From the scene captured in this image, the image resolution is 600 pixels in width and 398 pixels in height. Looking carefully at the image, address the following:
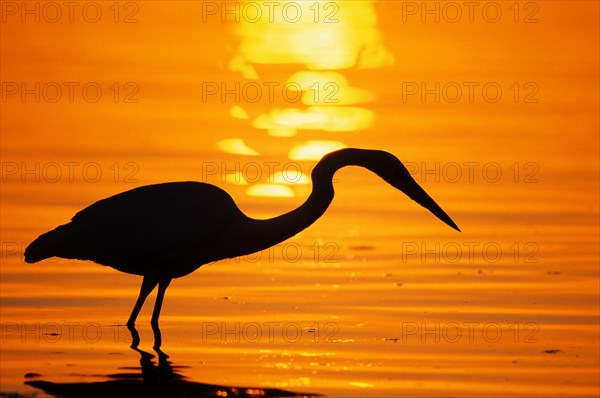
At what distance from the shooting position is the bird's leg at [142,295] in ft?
54.5

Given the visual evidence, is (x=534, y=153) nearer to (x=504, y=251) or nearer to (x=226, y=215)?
(x=504, y=251)

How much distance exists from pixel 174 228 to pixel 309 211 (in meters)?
1.30

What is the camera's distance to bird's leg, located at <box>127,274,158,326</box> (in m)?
16.6

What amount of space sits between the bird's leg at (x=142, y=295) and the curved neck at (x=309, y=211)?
1.02 m

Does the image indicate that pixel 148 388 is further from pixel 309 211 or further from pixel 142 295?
pixel 309 211

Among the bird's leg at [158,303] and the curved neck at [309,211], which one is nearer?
the bird's leg at [158,303]

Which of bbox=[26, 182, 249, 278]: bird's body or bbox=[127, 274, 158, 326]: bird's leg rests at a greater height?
bbox=[26, 182, 249, 278]: bird's body

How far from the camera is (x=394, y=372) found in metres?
14.3

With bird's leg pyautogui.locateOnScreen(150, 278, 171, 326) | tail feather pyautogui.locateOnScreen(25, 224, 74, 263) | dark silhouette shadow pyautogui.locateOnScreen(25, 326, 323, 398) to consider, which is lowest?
dark silhouette shadow pyautogui.locateOnScreen(25, 326, 323, 398)

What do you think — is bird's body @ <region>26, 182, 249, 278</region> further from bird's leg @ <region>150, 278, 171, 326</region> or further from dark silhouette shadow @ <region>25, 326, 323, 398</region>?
dark silhouette shadow @ <region>25, 326, 323, 398</region>

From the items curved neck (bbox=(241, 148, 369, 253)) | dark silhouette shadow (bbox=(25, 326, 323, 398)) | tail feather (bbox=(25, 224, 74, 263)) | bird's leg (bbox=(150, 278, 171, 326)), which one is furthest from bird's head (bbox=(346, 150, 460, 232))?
dark silhouette shadow (bbox=(25, 326, 323, 398))

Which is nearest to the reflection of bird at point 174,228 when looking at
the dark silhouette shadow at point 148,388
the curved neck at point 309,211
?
the curved neck at point 309,211

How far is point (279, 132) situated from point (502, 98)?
4795mm

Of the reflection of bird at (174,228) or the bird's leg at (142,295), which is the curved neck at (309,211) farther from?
the bird's leg at (142,295)
